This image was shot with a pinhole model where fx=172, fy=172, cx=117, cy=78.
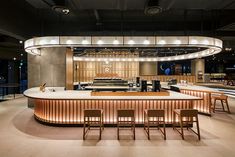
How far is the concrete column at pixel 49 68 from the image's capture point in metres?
8.12

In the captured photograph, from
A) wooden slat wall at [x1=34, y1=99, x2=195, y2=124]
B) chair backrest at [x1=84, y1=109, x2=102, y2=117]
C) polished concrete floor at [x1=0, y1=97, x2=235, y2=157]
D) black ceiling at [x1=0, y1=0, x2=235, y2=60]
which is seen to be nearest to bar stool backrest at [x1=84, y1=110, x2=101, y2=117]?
chair backrest at [x1=84, y1=109, x2=102, y2=117]

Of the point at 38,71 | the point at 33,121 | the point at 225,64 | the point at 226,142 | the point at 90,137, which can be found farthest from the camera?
the point at 225,64

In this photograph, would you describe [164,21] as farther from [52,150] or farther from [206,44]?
[52,150]

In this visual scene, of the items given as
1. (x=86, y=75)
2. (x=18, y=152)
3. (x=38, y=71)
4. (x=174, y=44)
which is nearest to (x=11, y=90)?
(x=86, y=75)

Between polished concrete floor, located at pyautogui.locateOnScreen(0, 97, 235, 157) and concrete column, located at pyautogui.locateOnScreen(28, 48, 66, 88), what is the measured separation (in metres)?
3.08

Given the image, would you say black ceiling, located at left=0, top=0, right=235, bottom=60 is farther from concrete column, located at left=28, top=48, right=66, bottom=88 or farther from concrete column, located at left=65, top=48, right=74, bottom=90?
concrete column, located at left=65, top=48, right=74, bottom=90

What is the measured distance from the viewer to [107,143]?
13.2 ft

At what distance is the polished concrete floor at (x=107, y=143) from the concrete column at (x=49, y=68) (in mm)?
3084

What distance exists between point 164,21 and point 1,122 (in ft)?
24.5

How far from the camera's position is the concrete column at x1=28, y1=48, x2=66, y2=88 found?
812 cm

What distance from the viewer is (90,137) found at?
14.4ft

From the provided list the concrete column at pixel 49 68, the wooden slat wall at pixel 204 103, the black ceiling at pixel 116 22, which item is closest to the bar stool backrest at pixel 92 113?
the black ceiling at pixel 116 22

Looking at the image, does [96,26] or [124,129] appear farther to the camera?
[96,26]

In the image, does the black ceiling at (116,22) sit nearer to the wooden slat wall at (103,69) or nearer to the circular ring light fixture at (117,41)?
the circular ring light fixture at (117,41)
